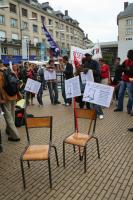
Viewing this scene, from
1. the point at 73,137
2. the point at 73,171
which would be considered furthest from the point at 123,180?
the point at 73,137

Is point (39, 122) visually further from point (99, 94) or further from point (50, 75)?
point (50, 75)

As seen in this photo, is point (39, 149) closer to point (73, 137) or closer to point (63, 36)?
point (73, 137)

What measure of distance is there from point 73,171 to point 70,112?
5355 mm

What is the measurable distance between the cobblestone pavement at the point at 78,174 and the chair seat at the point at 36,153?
0.47 m

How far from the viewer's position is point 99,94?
538 cm

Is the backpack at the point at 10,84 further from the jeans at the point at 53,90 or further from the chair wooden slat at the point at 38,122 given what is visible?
the jeans at the point at 53,90

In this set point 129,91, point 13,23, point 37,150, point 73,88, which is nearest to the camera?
point 37,150

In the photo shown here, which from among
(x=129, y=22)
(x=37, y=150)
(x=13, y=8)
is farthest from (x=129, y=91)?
(x=129, y=22)

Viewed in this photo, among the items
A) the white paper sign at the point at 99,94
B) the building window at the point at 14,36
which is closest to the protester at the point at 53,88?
the white paper sign at the point at 99,94

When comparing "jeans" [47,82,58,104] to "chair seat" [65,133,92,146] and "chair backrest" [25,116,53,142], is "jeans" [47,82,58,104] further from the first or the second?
"chair backrest" [25,116,53,142]

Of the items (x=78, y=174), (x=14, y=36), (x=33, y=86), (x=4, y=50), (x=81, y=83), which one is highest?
(x=14, y=36)

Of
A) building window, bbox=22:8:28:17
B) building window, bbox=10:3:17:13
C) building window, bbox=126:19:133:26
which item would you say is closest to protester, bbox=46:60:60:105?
building window, bbox=10:3:17:13

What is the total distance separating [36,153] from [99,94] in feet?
5.68

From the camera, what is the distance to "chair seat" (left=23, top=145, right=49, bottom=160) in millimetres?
4197
